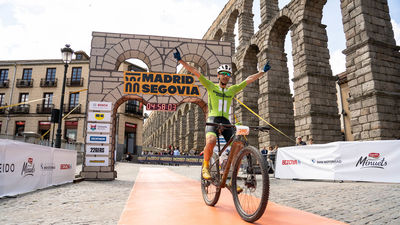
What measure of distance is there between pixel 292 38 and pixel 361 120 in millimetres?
6231

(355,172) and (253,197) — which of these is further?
(355,172)

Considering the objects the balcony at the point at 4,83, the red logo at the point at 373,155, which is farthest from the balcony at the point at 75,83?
the red logo at the point at 373,155

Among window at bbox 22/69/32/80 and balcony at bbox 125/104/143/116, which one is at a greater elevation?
window at bbox 22/69/32/80

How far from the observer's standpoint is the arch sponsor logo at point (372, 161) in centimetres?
705

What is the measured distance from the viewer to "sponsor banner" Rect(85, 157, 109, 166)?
8.40m

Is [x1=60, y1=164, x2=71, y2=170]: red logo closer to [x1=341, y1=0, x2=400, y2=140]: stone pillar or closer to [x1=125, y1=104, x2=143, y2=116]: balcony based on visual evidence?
[x1=341, y1=0, x2=400, y2=140]: stone pillar

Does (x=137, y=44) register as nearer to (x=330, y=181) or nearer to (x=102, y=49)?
(x=102, y=49)

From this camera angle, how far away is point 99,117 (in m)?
8.61

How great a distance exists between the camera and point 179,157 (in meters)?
23.3

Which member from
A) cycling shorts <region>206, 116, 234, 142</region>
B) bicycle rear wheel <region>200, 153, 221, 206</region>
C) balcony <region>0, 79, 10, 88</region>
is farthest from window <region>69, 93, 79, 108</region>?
cycling shorts <region>206, 116, 234, 142</region>

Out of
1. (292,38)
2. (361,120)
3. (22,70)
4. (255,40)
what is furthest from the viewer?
(22,70)

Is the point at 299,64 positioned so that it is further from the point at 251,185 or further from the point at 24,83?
the point at 24,83

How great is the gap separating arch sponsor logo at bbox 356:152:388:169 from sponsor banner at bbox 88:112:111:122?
7.95 m

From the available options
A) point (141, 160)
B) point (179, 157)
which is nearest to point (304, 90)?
point (179, 157)
